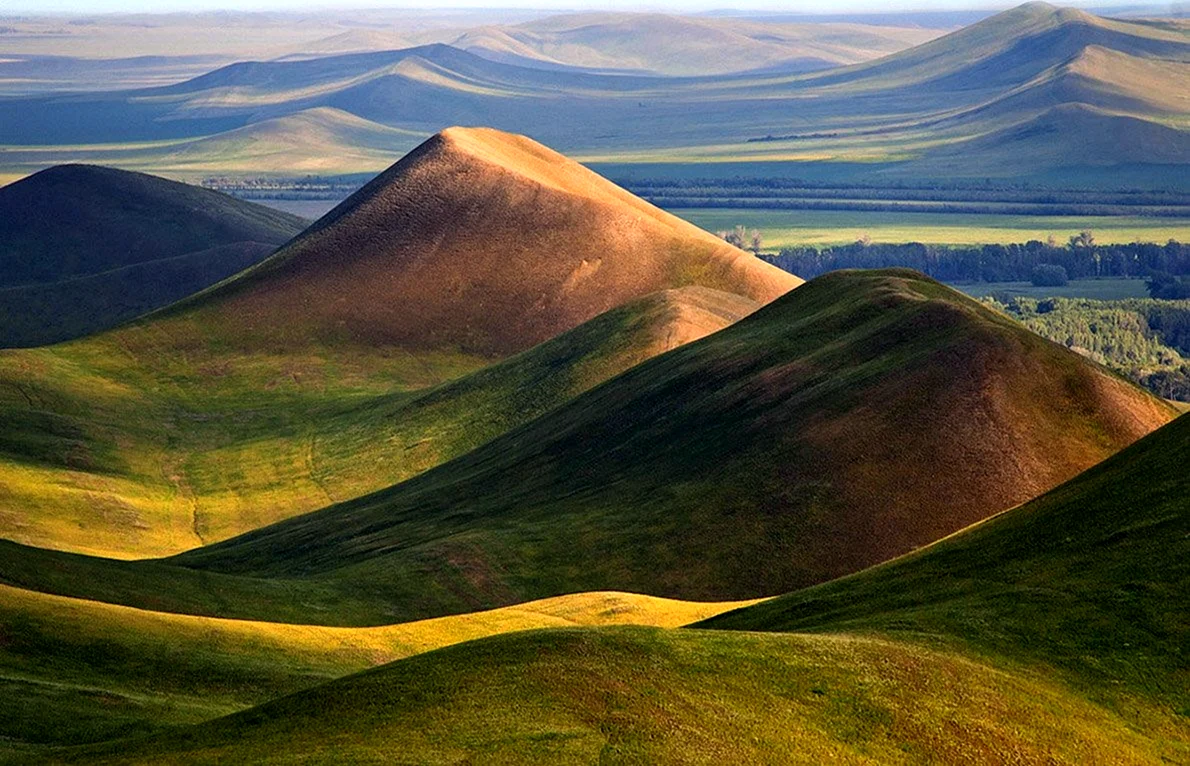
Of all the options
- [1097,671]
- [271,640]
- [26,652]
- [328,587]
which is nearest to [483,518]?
[328,587]

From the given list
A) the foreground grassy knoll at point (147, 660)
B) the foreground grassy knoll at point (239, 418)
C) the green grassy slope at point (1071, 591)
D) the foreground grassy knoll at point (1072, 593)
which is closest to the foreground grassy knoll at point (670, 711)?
the foreground grassy knoll at point (1072, 593)

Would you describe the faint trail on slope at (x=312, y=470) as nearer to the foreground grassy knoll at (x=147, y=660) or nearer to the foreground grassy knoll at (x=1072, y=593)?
the foreground grassy knoll at (x=147, y=660)

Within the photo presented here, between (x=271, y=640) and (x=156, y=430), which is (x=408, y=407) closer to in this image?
(x=156, y=430)

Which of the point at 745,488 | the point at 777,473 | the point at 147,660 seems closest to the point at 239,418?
the point at 745,488

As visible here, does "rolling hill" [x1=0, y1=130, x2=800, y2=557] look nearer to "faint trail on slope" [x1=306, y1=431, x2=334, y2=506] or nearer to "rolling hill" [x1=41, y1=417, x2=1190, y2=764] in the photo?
"faint trail on slope" [x1=306, y1=431, x2=334, y2=506]

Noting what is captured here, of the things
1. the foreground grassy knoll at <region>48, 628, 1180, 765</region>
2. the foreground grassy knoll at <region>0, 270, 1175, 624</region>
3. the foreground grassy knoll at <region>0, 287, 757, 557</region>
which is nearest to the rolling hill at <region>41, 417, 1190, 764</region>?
the foreground grassy knoll at <region>48, 628, 1180, 765</region>

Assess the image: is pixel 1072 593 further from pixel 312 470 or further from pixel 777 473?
pixel 312 470
